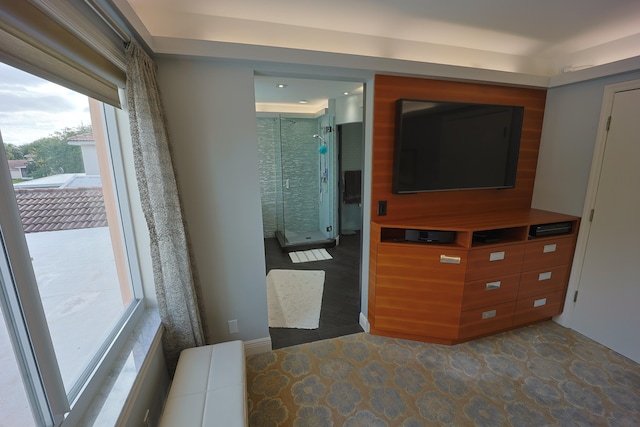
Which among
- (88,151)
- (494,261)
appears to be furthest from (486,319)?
(88,151)

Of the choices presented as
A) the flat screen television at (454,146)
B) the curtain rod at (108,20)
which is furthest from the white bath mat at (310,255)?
the curtain rod at (108,20)

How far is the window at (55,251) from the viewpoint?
32.4 inches

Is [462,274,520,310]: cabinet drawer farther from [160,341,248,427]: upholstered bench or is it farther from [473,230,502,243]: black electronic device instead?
[160,341,248,427]: upholstered bench

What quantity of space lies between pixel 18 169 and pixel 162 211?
66cm

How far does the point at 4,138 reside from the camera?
2.73 ft

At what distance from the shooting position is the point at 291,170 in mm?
4785

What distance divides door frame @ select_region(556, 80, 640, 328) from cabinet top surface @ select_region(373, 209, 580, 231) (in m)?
0.14

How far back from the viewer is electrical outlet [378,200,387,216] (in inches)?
90.7

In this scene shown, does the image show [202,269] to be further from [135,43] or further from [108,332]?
[135,43]

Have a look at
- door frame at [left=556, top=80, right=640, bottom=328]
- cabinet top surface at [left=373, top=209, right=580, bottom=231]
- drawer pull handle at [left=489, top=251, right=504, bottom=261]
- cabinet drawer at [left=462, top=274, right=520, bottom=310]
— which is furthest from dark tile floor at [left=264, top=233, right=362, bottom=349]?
door frame at [left=556, top=80, right=640, bottom=328]

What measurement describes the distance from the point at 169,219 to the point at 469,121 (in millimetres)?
2442

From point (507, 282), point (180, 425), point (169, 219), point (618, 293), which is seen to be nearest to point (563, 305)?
point (618, 293)

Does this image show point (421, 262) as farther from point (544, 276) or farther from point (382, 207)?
point (544, 276)

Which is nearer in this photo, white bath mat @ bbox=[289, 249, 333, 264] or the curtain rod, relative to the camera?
the curtain rod
